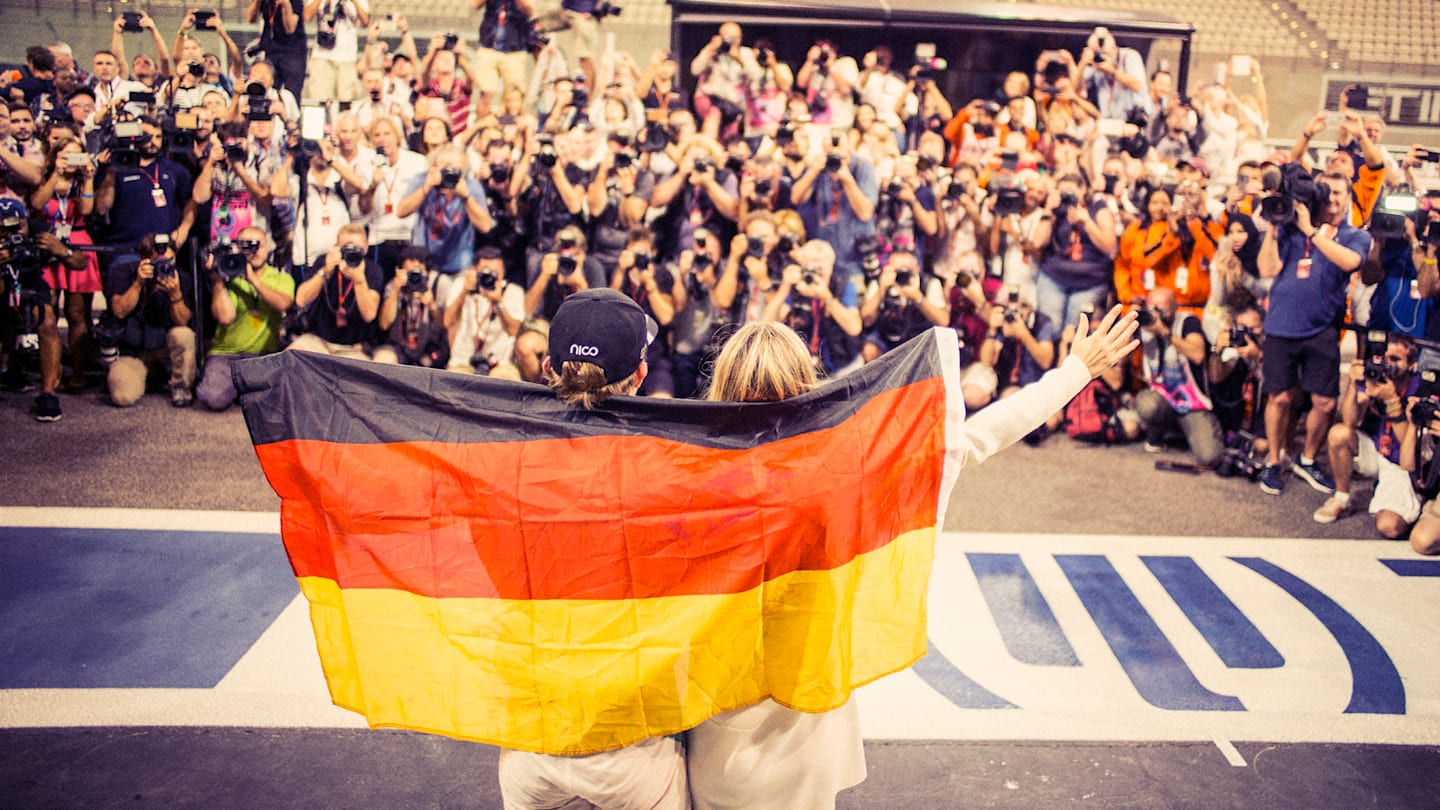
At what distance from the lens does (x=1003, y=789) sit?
3.63m

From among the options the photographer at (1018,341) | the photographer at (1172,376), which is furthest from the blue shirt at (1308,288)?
the photographer at (1018,341)

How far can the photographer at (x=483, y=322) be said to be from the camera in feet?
24.2

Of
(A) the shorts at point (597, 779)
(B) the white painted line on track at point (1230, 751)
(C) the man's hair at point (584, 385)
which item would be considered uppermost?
(C) the man's hair at point (584, 385)

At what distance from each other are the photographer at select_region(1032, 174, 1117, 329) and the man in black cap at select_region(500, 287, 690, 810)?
566cm

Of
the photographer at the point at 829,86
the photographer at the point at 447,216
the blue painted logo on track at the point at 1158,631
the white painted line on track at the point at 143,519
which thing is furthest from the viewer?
the photographer at the point at 829,86

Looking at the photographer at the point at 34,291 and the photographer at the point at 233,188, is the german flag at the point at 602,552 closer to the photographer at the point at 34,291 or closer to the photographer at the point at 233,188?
the photographer at the point at 34,291

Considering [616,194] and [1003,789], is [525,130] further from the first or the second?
[1003,789]

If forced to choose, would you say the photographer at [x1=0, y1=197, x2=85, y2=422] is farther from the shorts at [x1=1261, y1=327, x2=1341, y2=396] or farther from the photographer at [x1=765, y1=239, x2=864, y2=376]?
the shorts at [x1=1261, y1=327, x2=1341, y2=396]

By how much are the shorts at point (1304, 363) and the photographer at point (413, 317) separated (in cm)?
503

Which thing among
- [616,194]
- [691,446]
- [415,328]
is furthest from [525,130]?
[691,446]

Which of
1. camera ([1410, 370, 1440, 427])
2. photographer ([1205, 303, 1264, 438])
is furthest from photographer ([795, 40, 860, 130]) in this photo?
camera ([1410, 370, 1440, 427])

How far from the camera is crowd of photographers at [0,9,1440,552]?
712cm

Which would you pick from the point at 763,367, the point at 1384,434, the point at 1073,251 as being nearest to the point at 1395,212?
the point at 1384,434

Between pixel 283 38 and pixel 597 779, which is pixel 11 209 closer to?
pixel 283 38
